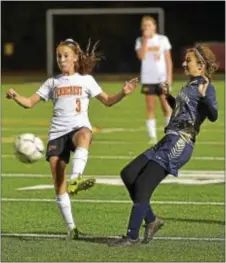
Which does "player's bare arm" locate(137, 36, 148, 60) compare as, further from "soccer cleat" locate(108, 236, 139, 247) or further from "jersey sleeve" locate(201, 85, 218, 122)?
"soccer cleat" locate(108, 236, 139, 247)

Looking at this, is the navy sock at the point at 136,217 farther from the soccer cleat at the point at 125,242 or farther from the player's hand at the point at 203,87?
the player's hand at the point at 203,87

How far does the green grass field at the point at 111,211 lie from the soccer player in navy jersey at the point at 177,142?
37 centimetres

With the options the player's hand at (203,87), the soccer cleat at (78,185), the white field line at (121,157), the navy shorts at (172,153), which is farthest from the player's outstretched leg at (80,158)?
the white field line at (121,157)

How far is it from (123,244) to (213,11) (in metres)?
41.7

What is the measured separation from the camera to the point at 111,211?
11.8 m

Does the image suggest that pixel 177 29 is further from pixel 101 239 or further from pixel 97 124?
pixel 101 239

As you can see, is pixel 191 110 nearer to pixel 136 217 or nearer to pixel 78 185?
pixel 136 217

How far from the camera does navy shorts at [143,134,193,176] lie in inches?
374

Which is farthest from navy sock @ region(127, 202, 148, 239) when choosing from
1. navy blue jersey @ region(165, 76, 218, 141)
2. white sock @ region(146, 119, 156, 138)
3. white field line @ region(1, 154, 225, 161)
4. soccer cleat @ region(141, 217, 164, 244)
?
white sock @ region(146, 119, 156, 138)

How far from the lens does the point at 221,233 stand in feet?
33.7

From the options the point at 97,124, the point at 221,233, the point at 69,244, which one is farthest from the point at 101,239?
the point at 97,124

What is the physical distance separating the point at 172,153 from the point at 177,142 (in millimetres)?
109

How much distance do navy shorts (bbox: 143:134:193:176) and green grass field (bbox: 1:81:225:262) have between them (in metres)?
0.71

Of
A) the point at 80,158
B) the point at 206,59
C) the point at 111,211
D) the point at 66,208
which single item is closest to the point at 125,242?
the point at 66,208
